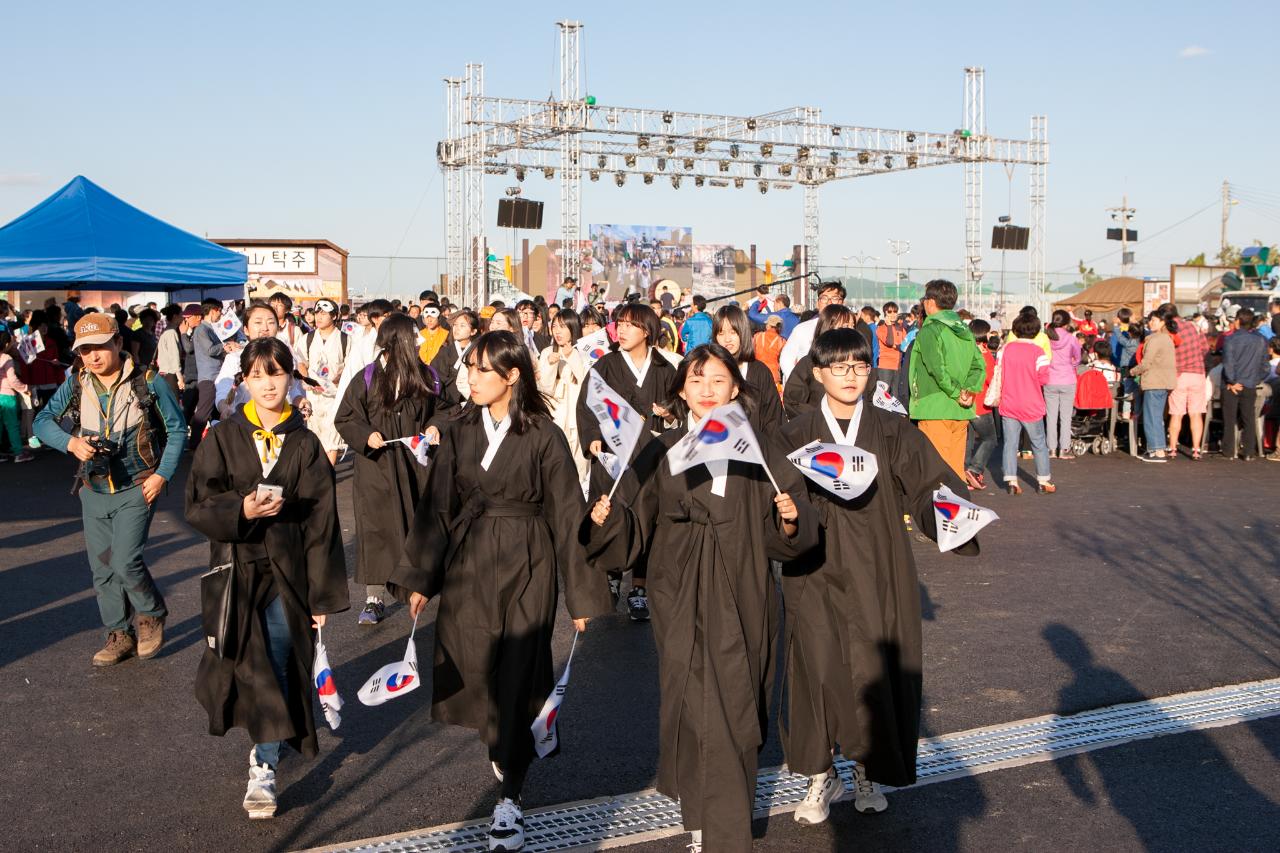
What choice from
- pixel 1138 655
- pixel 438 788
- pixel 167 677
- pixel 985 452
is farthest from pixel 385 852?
pixel 985 452

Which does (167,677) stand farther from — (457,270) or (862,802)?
(457,270)

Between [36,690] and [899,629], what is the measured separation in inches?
173

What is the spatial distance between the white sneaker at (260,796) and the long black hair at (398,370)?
10.6 feet

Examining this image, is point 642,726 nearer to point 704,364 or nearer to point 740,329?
point 704,364

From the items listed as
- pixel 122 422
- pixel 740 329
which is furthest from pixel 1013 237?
pixel 122 422

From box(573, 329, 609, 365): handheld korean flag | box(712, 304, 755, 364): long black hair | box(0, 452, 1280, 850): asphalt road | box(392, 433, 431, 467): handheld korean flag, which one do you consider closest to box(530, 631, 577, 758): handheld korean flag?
box(0, 452, 1280, 850): asphalt road

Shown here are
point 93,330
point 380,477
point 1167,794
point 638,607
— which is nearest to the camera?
point 1167,794

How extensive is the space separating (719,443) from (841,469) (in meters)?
0.57

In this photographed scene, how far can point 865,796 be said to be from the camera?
182 inches

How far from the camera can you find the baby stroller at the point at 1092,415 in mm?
16297

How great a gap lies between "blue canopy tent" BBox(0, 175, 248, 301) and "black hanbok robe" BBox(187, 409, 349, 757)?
9.06m

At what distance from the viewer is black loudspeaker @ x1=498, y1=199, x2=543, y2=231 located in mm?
31641

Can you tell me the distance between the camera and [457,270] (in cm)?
3462

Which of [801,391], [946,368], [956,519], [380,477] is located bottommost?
[380,477]
